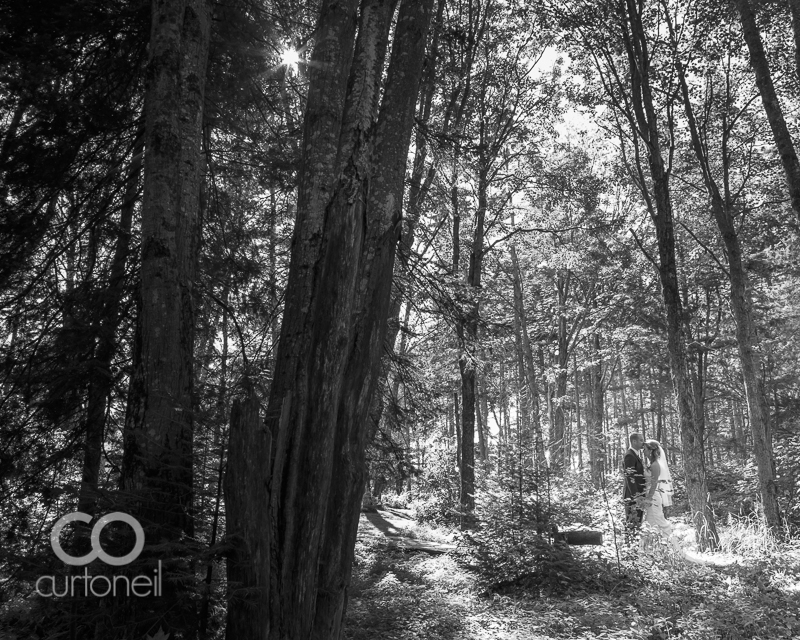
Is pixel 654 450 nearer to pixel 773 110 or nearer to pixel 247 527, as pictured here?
pixel 773 110

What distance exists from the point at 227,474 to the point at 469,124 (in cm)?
1286

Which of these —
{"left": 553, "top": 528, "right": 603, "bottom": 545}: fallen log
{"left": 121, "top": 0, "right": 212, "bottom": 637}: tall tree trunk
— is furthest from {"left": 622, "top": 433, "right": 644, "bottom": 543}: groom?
{"left": 121, "top": 0, "right": 212, "bottom": 637}: tall tree trunk

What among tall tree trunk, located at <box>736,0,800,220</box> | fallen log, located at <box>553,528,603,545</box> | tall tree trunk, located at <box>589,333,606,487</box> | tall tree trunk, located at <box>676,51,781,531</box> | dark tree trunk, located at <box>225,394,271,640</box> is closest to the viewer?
dark tree trunk, located at <box>225,394,271,640</box>

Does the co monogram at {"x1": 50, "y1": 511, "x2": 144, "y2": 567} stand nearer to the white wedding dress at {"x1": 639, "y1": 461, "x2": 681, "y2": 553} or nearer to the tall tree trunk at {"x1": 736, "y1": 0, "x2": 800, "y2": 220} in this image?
the white wedding dress at {"x1": 639, "y1": 461, "x2": 681, "y2": 553}

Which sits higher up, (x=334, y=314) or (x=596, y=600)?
(x=334, y=314)

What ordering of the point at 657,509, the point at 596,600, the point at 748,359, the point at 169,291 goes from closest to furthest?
the point at 169,291, the point at 596,600, the point at 657,509, the point at 748,359

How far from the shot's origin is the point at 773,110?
8.30 m

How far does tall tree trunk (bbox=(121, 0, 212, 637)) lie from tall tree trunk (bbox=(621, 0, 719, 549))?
8.83m

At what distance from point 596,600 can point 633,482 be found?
2.60m

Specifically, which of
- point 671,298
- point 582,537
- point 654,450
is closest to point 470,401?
point 654,450

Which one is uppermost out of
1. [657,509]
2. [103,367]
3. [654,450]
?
[103,367]

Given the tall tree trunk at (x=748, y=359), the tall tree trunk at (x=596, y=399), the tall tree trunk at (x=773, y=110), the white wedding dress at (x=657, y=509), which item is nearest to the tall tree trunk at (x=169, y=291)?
the white wedding dress at (x=657, y=509)

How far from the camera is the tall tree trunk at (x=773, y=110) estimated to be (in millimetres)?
7840

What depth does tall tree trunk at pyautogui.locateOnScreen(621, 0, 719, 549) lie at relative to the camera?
9.26m
